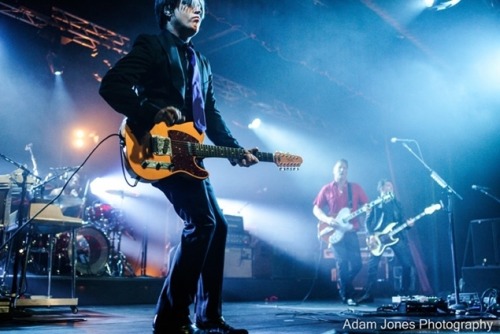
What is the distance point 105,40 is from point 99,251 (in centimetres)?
483

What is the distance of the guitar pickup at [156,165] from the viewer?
2.50 meters

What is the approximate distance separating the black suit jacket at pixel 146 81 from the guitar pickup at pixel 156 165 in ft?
0.63

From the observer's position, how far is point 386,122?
1180 cm

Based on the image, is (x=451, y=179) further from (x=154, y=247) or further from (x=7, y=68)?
(x=7, y=68)

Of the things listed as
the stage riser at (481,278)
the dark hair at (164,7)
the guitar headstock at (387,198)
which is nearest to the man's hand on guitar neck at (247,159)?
the dark hair at (164,7)

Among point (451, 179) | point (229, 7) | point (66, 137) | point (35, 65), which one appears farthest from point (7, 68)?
point (451, 179)

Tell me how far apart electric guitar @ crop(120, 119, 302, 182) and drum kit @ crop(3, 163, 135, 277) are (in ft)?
14.0

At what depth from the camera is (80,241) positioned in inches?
316

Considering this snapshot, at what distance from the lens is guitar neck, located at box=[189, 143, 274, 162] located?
2.69 metres

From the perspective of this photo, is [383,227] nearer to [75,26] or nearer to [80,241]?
[80,241]

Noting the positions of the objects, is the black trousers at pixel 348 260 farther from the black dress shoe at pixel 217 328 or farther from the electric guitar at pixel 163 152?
the electric guitar at pixel 163 152

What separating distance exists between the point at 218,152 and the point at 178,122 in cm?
34

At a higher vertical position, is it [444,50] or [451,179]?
[444,50]

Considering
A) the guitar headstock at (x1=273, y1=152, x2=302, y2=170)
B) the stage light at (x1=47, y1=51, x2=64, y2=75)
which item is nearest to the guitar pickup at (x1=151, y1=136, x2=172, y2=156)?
the guitar headstock at (x1=273, y1=152, x2=302, y2=170)
